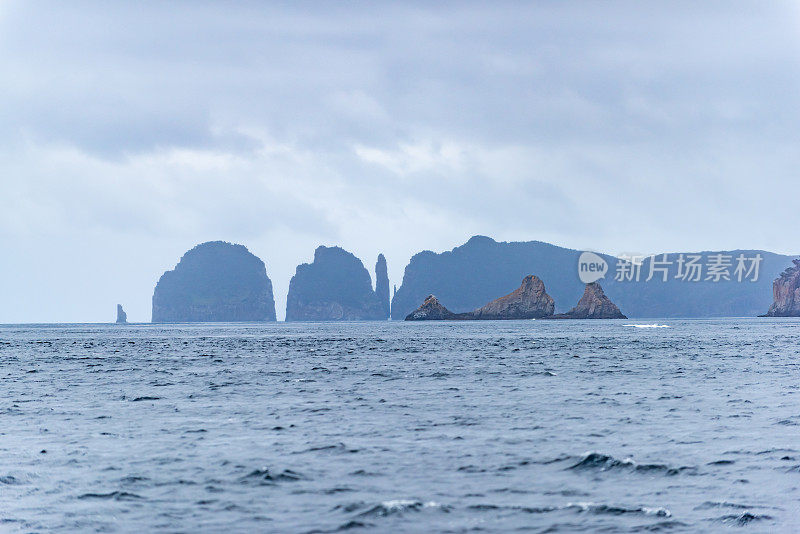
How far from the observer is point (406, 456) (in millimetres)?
25125

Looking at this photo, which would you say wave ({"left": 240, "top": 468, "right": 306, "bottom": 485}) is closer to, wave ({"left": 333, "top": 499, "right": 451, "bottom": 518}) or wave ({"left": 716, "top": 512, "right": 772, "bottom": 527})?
wave ({"left": 333, "top": 499, "right": 451, "bottom": 518})

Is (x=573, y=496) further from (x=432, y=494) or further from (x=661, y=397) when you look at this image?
(x=661, y=397)

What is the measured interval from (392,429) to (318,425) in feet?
10.7

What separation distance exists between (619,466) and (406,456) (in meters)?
6.17

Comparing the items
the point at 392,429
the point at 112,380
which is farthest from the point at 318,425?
the point at 112,380

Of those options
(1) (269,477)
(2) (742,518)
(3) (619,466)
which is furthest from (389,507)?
(3) (619,466)

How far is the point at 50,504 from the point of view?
2008 centimetres

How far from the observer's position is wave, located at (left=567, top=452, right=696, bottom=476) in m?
22.9

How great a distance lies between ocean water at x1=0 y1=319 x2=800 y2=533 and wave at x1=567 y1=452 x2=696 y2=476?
0.27 ft

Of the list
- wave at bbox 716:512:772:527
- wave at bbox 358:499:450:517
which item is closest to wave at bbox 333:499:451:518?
wave at bbox 358:499:450:517

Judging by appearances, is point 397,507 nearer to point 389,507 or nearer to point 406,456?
point 389,507

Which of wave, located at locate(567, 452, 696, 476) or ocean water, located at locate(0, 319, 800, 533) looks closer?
ocean water, located at locate(0, 319, 800, 533)

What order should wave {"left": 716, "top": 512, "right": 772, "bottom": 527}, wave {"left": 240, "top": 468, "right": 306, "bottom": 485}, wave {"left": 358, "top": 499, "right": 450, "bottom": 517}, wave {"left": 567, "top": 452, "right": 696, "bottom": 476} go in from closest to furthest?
wave {"left": 716, "top": 512, "right": 772, "bottom": 527} → wave {"left": 358, "top": 499, "right": 450, "bottom": 517} → wave {"left": 240, "top": 468, "right": 306, "bottom": 485} → wave {"left": 567, "top": 452, "right": 696, "bottom": 476}

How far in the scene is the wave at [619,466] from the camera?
75.1 feet
